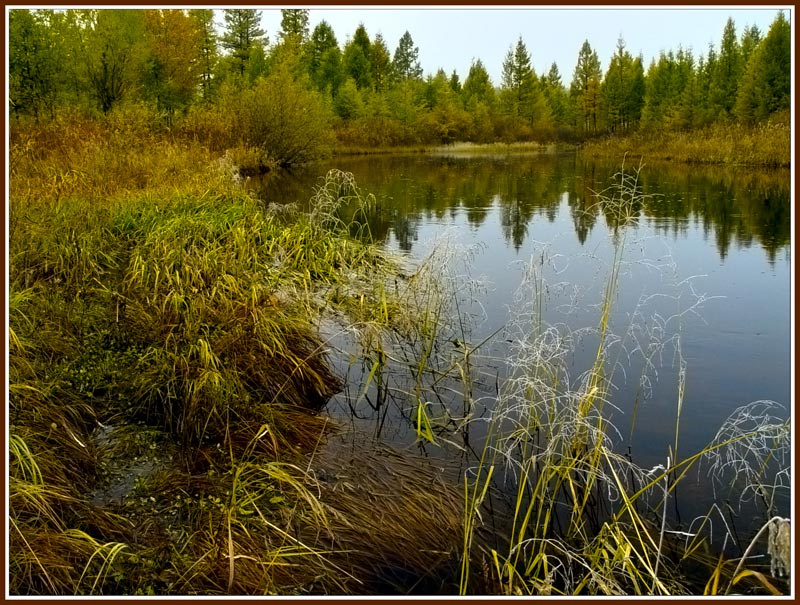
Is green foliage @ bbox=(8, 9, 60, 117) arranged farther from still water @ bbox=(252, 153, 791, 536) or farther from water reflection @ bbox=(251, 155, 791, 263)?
still water @ bbox=(252, 153, 791, 536)

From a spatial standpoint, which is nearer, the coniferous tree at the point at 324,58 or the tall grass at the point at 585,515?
the tall grass at the point at 585,515

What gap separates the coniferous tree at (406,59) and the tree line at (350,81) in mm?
168

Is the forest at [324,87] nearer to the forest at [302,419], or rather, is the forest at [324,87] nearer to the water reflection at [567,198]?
the water reflection at [567,198]

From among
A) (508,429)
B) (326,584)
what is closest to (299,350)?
(508,429)

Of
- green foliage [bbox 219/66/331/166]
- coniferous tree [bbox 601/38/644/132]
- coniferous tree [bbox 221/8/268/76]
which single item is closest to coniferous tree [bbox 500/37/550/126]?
coniferous tree [bbox 601/38/644/132]

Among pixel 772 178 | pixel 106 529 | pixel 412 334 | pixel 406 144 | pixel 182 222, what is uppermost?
pixel 406 144

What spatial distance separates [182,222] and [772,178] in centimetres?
1816

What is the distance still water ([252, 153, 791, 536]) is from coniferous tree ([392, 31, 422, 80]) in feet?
160

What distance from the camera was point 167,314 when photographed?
5328 millimetres

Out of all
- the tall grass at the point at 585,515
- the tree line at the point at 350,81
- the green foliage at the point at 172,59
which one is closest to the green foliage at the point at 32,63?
the tree line at the point at 350,81

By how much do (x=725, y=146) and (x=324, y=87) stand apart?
2889 centimetres

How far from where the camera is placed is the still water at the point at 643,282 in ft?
16.4

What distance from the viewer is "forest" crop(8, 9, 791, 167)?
77.0 feet

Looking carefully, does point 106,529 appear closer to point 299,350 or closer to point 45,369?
point 45,369
